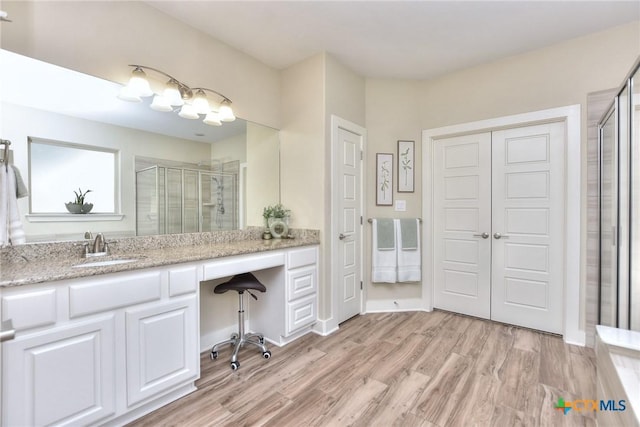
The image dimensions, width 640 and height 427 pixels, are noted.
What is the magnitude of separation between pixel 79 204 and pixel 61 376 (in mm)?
1013

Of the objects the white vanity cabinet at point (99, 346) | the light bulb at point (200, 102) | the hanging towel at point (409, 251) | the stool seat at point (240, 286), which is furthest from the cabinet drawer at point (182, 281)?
the hanging towel at point (409, 251)

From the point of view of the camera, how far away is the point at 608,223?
213cm

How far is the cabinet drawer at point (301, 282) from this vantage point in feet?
7.87

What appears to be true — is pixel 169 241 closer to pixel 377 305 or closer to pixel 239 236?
pixel 239 236

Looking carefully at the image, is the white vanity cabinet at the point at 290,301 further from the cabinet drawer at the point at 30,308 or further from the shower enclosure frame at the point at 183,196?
the cabinet drawer at the point at 30,308

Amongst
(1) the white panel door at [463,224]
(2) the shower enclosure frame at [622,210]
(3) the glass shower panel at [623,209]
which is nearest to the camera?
(2) the shower enclosure frame at [622,210]

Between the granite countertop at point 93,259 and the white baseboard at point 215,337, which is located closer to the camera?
the granite countertop at point 93,259

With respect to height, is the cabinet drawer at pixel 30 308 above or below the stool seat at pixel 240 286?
above

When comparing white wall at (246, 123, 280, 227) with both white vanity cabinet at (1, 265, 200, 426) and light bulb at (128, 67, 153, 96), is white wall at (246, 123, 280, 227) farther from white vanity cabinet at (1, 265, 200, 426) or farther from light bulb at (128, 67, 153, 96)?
white vanity cabinet at (1, 265, 200, 426)

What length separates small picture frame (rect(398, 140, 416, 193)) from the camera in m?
3.23

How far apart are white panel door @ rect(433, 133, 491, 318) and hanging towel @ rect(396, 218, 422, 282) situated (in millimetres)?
253

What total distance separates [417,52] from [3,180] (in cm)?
317

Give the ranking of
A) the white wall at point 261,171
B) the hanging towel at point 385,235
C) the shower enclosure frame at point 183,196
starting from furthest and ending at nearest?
the hanging towel at point 385,235 → the white wall at point 261,171 → the shower enclosure frame at point 183,196

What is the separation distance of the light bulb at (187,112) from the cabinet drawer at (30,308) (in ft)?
4.83
